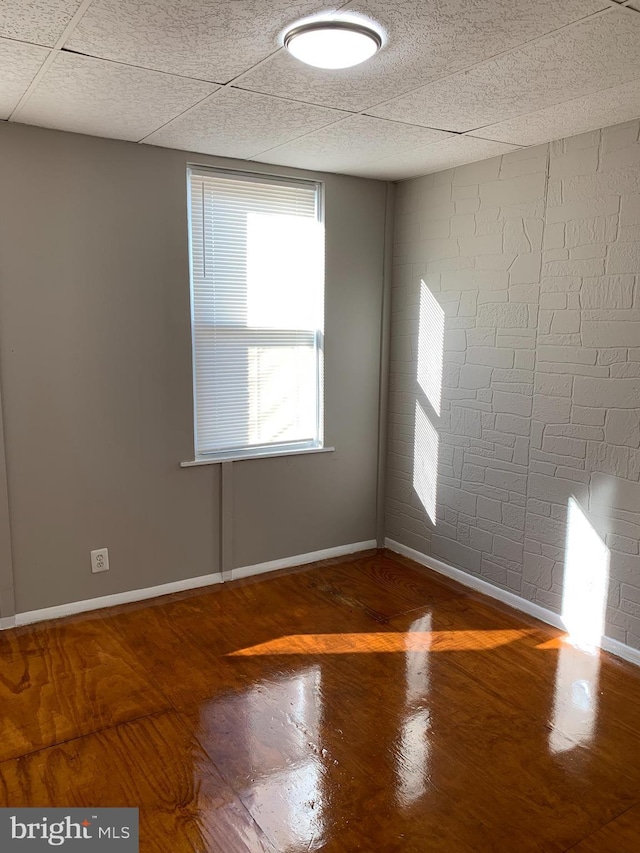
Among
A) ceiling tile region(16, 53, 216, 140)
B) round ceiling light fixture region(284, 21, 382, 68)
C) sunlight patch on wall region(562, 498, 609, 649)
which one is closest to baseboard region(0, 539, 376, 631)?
sunlight patch on wall region(562, 498, 609, 649)

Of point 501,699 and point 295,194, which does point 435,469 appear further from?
point 295,194

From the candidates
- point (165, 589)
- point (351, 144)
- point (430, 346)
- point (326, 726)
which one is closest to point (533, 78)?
point (351, 144)

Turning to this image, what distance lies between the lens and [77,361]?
3.11m

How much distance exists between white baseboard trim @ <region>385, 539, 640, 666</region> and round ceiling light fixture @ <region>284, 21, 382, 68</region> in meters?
2.60

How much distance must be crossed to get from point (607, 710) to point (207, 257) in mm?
2755

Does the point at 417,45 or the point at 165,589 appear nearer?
the point at 417,45

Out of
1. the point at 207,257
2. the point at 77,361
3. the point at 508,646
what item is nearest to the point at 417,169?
the point at 207,257

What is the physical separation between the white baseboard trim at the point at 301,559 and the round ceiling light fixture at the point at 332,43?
8.65 feet

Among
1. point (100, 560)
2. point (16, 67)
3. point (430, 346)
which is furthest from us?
point (430, 346)

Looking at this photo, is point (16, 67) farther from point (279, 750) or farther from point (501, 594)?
point (501, 594)

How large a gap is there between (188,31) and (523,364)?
6.96ft

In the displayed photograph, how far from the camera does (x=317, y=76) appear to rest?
2.22m

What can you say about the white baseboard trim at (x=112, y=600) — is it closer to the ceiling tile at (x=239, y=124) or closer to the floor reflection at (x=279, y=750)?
the floor reflection at (x=279, y=750)

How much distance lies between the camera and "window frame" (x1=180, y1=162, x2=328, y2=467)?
3.36m
